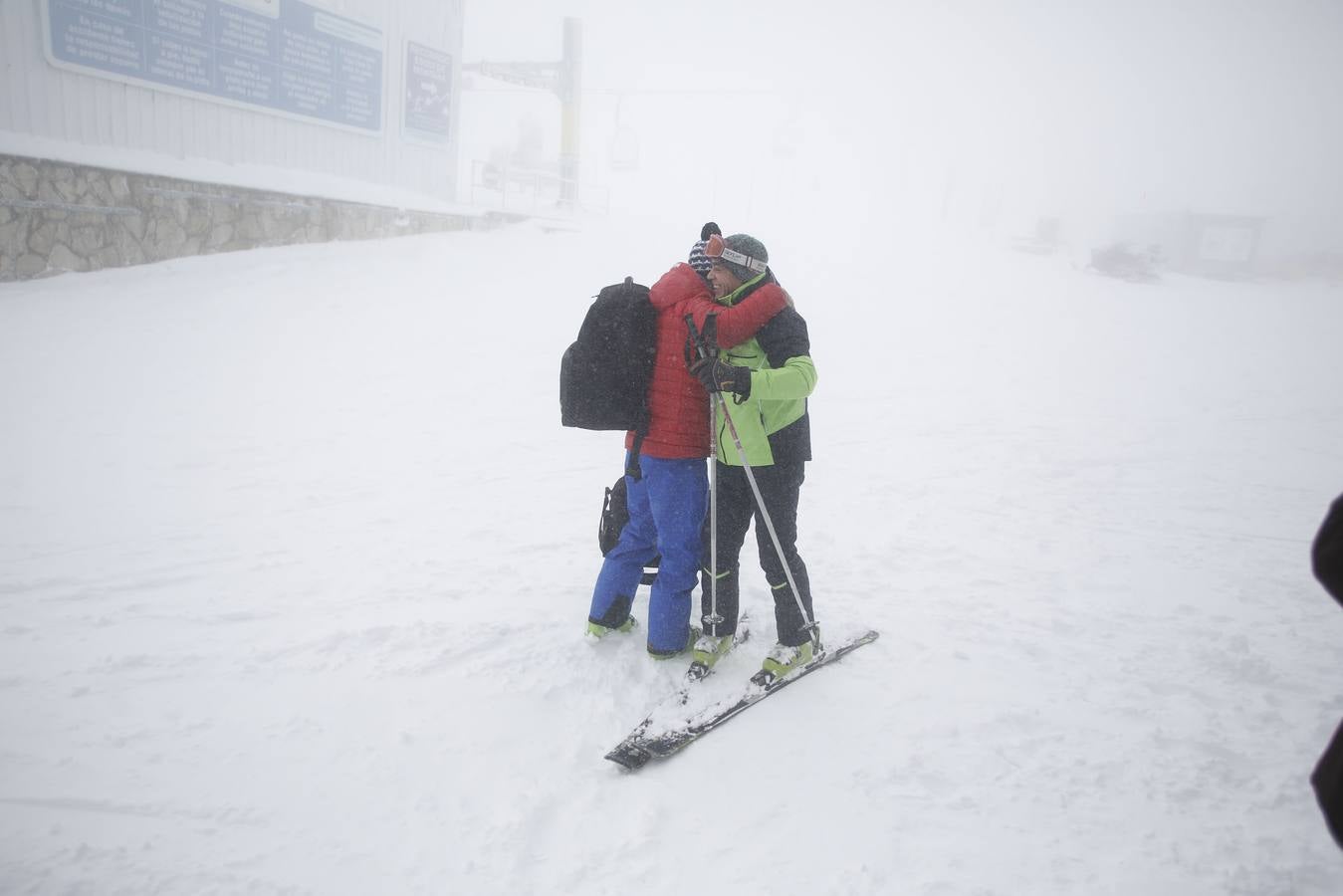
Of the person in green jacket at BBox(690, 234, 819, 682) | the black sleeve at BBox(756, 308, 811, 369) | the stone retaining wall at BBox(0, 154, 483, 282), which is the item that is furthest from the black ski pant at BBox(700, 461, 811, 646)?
the stone retaining wall at BBox(0, 154, 483, 282)

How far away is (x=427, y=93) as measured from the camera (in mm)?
13781

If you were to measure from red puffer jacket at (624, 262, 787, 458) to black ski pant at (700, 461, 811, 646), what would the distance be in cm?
19

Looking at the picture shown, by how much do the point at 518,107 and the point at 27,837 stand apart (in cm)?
4403

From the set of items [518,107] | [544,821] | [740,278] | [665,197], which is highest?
[518,107]

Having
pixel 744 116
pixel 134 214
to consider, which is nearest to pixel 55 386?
pixel 134 214

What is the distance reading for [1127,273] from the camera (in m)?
21.9

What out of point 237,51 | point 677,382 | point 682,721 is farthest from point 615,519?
point 237,51

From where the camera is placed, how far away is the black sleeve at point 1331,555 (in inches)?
42.9

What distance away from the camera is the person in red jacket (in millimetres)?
2688

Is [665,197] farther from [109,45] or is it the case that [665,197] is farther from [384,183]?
[109,45]

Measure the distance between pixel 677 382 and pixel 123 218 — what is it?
30.5 feet

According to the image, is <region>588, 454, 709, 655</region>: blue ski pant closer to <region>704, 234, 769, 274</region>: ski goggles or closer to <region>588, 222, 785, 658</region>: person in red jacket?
<region>588, 222, 785, 658</region>: person in red jacket

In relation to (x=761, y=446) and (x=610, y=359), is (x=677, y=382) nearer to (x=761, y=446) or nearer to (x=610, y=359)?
(x=610, y=359)

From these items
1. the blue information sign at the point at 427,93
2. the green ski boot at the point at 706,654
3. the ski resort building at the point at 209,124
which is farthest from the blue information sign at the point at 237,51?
the green ski boot at the point at 706,654
